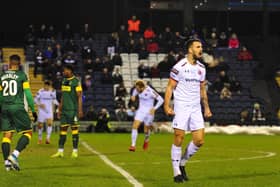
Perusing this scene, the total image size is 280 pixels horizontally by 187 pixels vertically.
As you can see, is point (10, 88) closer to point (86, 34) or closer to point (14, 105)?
point (14, 105)

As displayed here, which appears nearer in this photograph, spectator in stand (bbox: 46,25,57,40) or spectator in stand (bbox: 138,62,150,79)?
spectator in stand (bbox: 138,62,150,79)

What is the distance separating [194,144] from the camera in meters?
13.3

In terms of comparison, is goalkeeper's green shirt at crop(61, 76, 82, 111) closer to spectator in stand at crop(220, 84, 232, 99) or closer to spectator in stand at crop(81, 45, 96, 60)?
spectator in stand at crop(220, 84, 232, 99)

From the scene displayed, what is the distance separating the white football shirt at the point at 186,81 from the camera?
43.0 ft

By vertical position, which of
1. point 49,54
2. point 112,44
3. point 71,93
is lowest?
point 71,93

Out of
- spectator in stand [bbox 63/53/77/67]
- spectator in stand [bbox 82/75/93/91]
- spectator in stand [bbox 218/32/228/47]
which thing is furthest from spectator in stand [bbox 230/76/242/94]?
spectator in stand [bbox 63/53/77/67]

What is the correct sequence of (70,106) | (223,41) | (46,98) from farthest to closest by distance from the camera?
(223,41), (46,98), (70,106)

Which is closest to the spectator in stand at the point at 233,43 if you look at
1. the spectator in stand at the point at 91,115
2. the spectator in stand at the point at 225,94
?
the spectator in stand at the point at 225,94

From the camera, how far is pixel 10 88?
49.0ft

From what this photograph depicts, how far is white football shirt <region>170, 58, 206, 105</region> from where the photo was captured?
1309 centimetres

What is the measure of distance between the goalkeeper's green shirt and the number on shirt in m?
4.73

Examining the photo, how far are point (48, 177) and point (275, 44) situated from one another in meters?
38.8

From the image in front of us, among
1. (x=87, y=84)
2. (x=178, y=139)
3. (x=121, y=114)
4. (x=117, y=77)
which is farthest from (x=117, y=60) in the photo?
(x=178, y=139)

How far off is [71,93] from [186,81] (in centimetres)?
707
